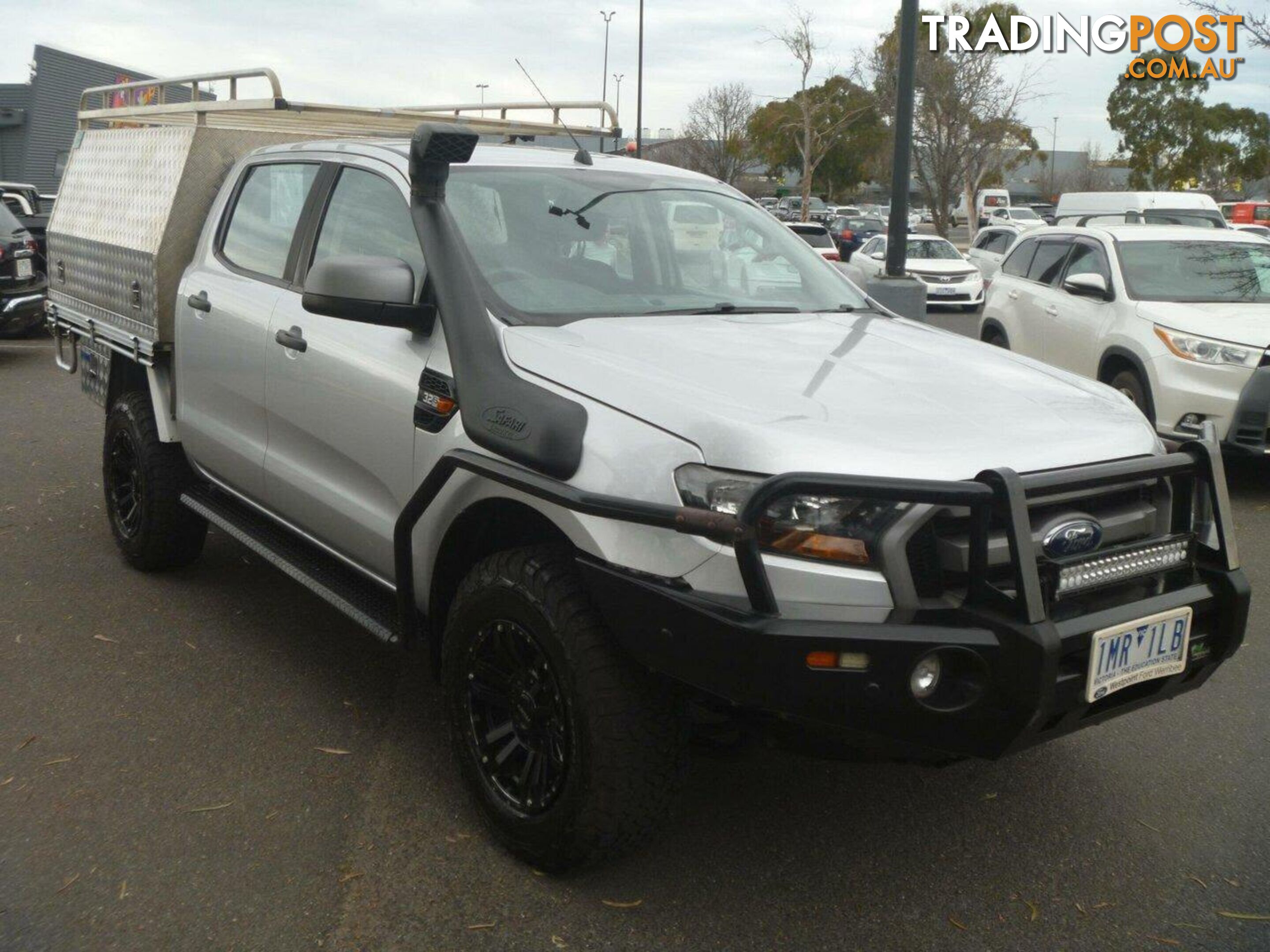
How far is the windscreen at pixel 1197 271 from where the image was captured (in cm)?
891

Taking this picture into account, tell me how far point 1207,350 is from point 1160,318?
0.50m

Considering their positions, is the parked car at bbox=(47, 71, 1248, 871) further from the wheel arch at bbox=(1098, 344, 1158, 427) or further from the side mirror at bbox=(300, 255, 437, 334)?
the wheel arch at bbox=(1098, 344, 1158, 427)

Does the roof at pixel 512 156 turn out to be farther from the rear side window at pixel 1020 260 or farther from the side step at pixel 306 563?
the rear side window at pixel 1020 260

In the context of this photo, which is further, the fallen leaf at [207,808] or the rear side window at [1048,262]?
the rear side window at [1048,262]

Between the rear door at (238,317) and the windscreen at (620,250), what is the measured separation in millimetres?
→ 956

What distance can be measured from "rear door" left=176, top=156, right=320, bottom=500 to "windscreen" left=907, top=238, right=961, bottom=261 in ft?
66.6

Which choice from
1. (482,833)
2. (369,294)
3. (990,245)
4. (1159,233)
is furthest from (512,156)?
(990,245)

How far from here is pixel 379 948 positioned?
304 cm

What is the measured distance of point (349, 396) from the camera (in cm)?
402

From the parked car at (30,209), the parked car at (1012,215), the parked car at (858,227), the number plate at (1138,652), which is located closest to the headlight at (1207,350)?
the number plate at (1138,652)

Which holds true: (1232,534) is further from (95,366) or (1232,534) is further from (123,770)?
(95,366)

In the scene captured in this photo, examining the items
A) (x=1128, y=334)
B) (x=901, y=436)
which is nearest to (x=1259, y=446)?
(x=1128, y=334)

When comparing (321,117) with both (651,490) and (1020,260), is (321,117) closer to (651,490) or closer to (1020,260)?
(651,490)

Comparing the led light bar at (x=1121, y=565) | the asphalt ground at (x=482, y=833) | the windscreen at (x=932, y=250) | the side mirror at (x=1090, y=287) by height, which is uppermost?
the side mirror at (x=1090, y=287)
